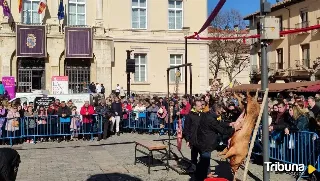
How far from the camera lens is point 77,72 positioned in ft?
107

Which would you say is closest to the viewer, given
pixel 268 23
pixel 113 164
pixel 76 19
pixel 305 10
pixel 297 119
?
pixel 268 23

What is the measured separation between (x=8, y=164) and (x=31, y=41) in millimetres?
26138

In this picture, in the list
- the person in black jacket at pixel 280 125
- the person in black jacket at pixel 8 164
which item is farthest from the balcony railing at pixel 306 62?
the person in black jacket at pixel 8 164

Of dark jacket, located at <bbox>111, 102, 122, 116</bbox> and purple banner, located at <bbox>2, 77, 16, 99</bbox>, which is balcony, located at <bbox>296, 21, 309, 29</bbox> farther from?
purple banner, located at <bbox>2, 77, 16, 99</bbox>

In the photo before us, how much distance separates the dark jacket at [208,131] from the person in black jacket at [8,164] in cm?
452

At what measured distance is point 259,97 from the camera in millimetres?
7352

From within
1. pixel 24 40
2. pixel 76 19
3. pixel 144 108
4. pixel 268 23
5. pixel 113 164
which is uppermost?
pixel 76 19

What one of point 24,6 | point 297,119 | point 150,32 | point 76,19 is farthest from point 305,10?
point 297,119

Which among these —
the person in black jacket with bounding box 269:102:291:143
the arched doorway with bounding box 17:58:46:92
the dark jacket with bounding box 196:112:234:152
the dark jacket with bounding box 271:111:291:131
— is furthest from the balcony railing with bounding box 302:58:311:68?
the dark jacket with bounding box 196:112:234:152

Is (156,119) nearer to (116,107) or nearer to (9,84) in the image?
(116,107)

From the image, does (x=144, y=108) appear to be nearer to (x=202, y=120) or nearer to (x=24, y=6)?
(x=202, y=120)

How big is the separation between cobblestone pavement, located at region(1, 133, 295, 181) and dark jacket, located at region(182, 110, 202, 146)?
48.7 inches

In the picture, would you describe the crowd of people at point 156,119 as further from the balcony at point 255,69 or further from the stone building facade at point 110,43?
the balcony at point 255,69

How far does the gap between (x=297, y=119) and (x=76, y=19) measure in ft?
83.8
